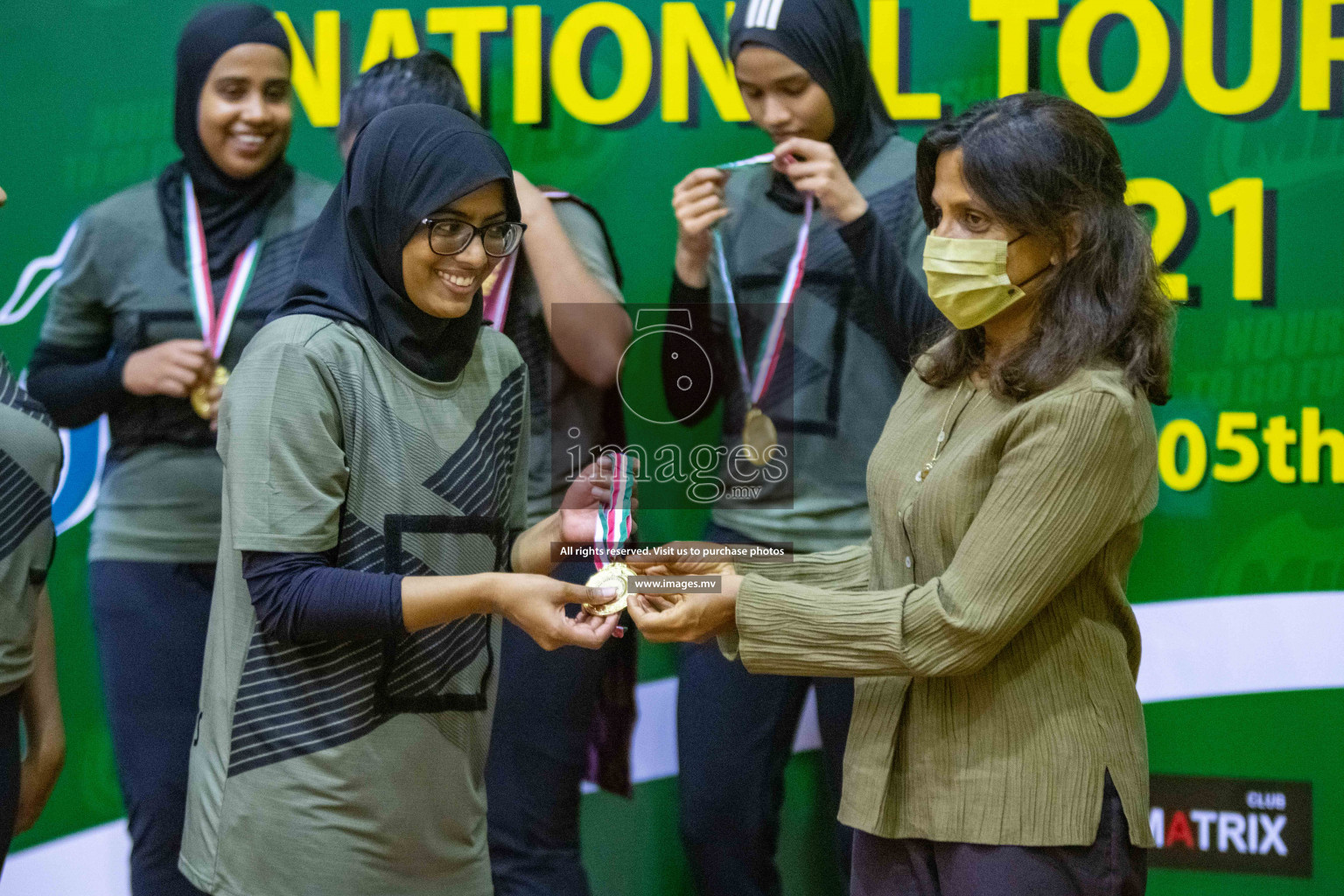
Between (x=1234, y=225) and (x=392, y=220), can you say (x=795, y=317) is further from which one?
(x=392, y=220)

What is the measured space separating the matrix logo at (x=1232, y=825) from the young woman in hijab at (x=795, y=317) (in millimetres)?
756

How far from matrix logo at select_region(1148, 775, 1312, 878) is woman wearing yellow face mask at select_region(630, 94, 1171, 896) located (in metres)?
1.31

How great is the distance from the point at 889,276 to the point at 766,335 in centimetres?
28

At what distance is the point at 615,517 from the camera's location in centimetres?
192

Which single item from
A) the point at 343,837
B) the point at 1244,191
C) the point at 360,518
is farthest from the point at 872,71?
the point at 343,837

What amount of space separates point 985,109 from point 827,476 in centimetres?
117

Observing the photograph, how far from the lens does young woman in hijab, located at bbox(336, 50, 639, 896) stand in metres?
2.86

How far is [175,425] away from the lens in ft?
10.1

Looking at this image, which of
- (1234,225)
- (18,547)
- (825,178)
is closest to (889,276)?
(825,178)

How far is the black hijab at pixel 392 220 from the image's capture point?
188 centimetres

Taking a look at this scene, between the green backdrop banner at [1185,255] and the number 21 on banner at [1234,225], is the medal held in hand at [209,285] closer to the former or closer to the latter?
the green backdrop banner at [1185,255]

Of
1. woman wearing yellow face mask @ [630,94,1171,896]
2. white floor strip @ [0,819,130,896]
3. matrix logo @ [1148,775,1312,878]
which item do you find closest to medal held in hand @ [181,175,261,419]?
white floor strip @ [0,819,130,896]

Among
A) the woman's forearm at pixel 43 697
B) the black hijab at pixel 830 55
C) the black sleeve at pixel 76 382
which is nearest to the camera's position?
the woman's forearm at pixel 43 697

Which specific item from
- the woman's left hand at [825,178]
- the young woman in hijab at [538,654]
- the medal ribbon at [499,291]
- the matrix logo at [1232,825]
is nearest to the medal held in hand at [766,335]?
the woman's left hand at [825,178]
